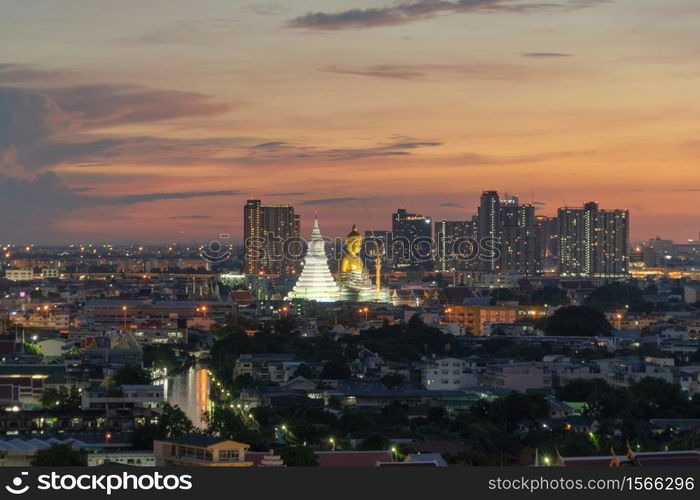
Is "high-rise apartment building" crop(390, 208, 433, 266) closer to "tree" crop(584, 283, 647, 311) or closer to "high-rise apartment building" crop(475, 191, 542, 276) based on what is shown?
"high-rise apartment building" crop(475, 191, 542, 276)

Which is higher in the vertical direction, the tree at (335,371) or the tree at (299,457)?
the tree at (299,457)

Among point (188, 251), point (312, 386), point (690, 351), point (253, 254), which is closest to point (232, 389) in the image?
point (312, 386)

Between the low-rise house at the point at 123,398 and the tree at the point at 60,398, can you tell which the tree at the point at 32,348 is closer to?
the tree at the point at 60,398

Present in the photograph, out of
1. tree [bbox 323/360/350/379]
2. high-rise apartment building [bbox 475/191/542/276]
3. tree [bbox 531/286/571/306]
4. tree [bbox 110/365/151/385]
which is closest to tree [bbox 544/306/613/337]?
tree [bbox 323/360/350/379]

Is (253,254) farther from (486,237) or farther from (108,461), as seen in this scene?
(108,461)

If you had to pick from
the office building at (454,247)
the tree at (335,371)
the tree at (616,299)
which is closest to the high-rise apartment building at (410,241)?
the office building at (454,247)

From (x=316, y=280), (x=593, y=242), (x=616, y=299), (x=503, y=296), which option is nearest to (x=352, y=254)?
(x=316, y=280)
